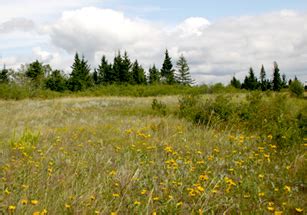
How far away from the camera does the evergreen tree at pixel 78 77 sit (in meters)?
48.5

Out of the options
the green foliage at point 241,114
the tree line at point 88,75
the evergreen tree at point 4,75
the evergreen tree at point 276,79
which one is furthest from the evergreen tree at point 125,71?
the green foliage at point 241,114

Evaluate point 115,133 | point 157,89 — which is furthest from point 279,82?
point 115,133

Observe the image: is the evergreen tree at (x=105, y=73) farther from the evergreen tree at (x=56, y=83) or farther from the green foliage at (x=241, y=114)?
the green foliage at (x=241, y=114)

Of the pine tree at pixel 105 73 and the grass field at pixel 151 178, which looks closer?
the grass field at pixel 151 178

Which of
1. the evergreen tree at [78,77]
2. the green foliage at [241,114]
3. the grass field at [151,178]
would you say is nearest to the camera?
the grass field at [151,178]

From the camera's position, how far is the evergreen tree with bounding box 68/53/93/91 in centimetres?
4847

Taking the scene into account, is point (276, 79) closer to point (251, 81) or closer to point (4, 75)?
point (251, 81)

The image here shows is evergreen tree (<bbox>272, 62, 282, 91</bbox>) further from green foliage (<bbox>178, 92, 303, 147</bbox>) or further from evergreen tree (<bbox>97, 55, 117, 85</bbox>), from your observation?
green foliage (<bbox>178, 92, 303, 147</bbox>)

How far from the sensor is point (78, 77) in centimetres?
4884

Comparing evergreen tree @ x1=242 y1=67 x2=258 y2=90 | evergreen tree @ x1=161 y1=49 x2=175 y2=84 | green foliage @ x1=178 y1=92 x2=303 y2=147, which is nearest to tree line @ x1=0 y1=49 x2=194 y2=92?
evergreen tree @ x1=161 y1=49 x2=175 y2=84

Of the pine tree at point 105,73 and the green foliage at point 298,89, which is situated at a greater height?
the pine tree at point 105,73

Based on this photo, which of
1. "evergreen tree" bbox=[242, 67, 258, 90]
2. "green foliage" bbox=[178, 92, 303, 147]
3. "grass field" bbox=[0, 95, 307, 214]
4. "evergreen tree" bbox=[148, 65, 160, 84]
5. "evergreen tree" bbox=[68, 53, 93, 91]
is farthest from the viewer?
"evergreen tree" bbox=[242, 67, 258, 90]

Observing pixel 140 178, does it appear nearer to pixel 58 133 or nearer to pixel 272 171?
pixel 272 171

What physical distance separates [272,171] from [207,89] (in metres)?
21.8
